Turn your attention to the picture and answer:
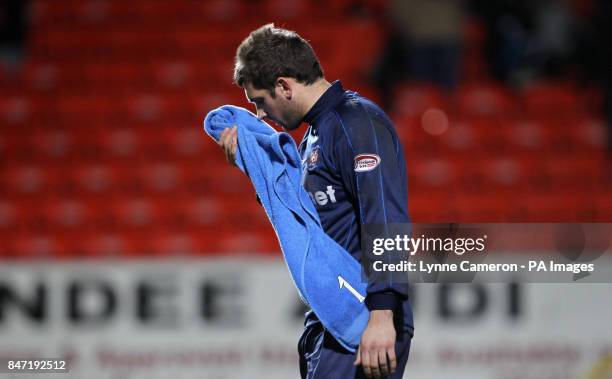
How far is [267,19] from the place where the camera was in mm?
7020

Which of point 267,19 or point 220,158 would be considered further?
point 267,19

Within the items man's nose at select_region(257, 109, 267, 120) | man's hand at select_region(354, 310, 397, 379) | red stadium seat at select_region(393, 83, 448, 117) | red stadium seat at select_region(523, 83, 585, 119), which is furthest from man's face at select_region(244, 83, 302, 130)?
red stadium seat at select_region(523, 83, 585, 119)

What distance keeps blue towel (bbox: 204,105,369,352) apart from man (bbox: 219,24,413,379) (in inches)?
1.5

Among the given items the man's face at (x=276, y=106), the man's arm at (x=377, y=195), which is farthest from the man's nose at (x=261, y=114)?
the man's arm at (x=377, y=195)

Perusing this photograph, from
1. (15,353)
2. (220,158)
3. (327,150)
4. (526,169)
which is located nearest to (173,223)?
(220,158)

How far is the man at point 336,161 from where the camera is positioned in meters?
2.15

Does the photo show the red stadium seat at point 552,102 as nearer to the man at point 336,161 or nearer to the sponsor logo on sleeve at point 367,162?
the man at point 336,161

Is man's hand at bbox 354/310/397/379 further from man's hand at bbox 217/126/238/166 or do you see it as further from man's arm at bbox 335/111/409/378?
man's hand at bbox 217/126/238/166

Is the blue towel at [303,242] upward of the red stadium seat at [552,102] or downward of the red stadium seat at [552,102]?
upward

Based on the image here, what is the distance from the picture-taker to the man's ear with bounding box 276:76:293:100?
2.29 metres

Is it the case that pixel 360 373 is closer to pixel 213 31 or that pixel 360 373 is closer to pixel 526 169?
pixel 526 169

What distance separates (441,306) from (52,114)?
3.21m

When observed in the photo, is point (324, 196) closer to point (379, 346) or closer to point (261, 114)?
point (261, 114)

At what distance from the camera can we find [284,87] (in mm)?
2299
